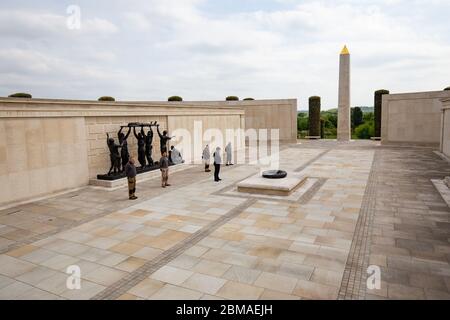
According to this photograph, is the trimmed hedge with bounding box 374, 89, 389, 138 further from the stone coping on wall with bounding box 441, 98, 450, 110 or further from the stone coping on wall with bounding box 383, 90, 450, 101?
the stone coping on wall with bounding box 441, 98, 450, 110

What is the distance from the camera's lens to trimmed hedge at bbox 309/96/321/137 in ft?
137

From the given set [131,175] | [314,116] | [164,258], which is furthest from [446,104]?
[164,258]

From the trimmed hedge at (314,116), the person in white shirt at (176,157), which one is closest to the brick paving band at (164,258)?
the person in white shirt at (176,157)

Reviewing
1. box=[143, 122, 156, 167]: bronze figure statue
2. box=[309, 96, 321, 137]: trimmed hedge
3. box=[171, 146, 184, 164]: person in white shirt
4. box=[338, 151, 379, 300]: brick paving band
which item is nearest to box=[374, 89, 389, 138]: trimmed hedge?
box=[309, 96, 321, 137]: trimmed hedge

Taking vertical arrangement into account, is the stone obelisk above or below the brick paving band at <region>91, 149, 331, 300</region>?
above

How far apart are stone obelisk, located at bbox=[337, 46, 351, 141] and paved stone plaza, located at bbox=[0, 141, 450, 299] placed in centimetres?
2451

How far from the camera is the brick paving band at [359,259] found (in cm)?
628

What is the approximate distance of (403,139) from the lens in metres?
31.6

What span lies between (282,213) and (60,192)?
9703 mm

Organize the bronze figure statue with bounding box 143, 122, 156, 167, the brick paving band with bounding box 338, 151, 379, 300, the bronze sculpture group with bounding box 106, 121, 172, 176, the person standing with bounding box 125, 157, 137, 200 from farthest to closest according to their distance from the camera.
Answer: the bronze figure statue with bounding box 143, 122, 156, 167 → the bronze sculpture group with bounding box 106, 121, 172, 176 → the person standing with bounding box 125, 157, 137, 200 → the brick paving band with bounding box 338, 151, 379, 300

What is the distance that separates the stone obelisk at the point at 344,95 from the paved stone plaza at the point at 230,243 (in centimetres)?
2451

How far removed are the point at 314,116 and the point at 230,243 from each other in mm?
36323

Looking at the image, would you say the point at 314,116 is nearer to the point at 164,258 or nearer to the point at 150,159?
the point at 150,159
